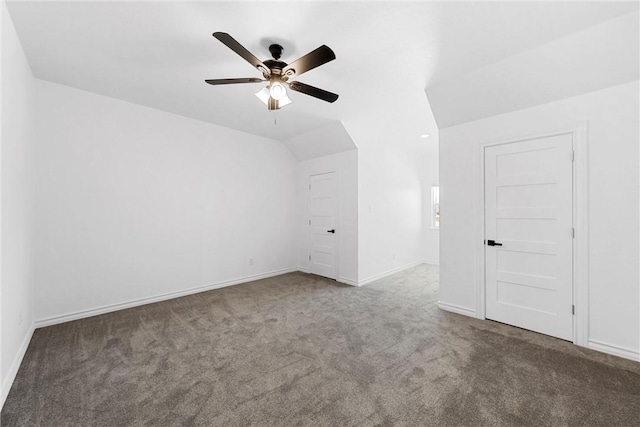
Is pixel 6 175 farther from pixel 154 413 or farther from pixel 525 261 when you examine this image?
pixel 525 261

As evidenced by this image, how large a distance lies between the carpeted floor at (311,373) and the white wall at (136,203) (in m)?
0.49

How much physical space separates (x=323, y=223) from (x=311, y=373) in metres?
3.23

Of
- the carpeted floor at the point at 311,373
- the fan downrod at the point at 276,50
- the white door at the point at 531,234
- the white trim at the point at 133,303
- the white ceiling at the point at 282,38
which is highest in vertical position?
the white ceiling at the point at 282,38

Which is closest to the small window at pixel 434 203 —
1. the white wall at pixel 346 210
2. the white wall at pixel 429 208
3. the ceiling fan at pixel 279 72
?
the white wall at pixel 429 208

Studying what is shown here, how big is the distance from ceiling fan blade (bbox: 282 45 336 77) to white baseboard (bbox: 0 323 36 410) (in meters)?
3.08

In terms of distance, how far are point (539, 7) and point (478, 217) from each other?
2068 mm

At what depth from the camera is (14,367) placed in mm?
2041

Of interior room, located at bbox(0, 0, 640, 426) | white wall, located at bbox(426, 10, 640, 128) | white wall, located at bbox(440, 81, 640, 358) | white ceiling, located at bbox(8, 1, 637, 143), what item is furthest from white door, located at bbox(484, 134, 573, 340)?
white ceiling, located at bbox(8, 1, 637, 143)

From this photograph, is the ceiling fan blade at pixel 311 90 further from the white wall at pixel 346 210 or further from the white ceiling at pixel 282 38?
the white wall at pixel 346 210

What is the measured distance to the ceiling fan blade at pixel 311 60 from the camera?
5.83ft

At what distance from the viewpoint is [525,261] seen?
9.42ft

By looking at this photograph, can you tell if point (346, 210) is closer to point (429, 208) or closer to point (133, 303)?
point (429, 208)

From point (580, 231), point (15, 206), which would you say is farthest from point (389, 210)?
point (15, 206)

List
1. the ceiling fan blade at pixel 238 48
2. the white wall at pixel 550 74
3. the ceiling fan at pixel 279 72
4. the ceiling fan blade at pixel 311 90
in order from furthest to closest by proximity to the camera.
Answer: the ceiling fan blade at pixel 311 90 → the white wall at pixel 550 74 → the ceiling fan at pixel 279 72 → the ceiling fan blade at pixel 238 48
